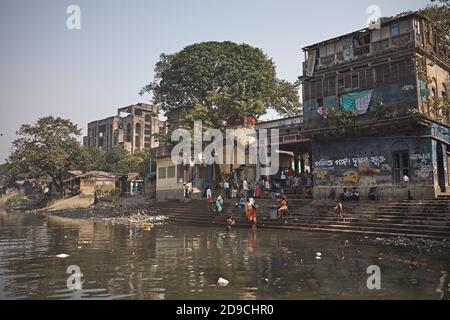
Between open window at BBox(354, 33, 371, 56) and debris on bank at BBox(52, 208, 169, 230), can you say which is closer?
open window at BBox(354, 33, 371, 56)

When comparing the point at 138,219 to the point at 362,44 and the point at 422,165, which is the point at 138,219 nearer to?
the point at 422,165

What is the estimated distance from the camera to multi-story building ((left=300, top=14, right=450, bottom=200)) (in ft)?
65.3

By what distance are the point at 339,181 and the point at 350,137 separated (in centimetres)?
298

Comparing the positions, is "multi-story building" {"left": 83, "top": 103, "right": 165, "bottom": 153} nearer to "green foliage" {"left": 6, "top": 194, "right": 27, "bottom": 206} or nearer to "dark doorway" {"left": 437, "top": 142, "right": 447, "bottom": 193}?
"green foliage" {"left": 6, "top": 194, "right": 27, "bottom": 206}

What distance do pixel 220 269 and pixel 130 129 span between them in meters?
78.4

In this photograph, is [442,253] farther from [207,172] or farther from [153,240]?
[207,172]

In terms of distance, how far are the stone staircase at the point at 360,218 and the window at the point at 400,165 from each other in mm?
2611

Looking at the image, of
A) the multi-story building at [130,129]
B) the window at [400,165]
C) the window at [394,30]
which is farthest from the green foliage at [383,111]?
the multi-story building at [130,129]

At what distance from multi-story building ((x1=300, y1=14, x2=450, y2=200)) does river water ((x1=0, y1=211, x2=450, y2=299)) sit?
8.27 meters

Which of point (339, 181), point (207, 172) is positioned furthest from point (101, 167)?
point (339, 181)

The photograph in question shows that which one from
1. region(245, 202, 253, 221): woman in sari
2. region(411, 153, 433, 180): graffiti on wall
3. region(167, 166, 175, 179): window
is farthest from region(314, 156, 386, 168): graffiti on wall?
region(167, 166, 175, 179): window

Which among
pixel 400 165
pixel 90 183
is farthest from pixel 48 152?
pixel 400 165

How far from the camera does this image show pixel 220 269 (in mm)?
9000

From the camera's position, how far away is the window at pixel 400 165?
20328 mm
